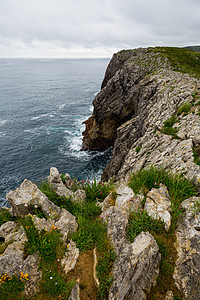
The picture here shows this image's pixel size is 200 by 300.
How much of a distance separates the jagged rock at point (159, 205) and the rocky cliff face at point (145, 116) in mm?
1597

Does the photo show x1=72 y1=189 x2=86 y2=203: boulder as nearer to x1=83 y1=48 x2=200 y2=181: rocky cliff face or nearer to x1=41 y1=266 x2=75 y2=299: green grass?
x1=41 y1=266 x2=75 y2=299: green grass

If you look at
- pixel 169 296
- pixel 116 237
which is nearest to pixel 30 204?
pixel 116 237

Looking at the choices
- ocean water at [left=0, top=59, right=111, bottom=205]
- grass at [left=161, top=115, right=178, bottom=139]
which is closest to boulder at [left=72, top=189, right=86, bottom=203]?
grass at [left=161, top=115, right=178, bottom=139]

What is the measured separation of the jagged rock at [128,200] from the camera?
6281mm

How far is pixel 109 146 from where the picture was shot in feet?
143

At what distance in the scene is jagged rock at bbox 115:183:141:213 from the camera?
247 inches

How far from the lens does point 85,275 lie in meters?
4.83

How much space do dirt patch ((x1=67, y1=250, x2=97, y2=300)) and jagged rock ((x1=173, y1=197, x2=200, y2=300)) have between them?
7.92 ft

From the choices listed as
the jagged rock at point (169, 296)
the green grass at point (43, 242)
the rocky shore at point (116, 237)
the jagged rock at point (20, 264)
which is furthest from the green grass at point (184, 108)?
the jagged rock at point (20, 264)

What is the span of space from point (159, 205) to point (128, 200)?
1.27 m

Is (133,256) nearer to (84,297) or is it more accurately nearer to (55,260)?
(84,297)

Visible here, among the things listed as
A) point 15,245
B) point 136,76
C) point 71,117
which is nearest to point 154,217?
point 15,245

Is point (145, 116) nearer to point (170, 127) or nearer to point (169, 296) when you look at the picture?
point (170, 127)

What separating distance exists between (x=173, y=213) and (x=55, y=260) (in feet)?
14.7
